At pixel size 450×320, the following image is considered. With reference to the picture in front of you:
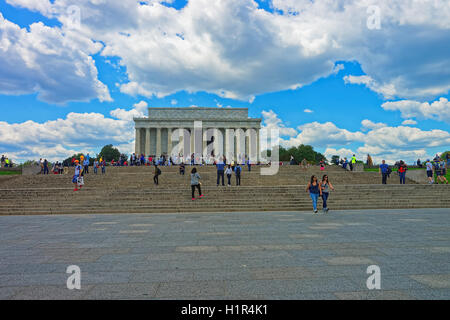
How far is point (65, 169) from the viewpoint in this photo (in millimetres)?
33750

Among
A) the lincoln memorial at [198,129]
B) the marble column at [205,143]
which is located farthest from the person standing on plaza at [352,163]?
the marble column at [205,143]

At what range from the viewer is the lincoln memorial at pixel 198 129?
74000 millimetres

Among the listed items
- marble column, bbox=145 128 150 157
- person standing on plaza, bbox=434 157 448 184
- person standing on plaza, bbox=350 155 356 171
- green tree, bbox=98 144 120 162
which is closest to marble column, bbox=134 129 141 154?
→ marble column, bbox=145 128 150 157

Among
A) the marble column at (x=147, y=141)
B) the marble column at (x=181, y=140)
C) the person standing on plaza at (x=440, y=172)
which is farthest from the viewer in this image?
the marble column at (x=181, y=140)

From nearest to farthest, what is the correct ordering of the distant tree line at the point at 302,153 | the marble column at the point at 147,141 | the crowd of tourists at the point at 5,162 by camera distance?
the crowd of tourists at the point at 5,162 → the marble column at the point at 147,141 → the distant tree line at the point at 302,153

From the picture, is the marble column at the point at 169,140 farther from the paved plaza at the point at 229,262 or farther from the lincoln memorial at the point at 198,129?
the paved plaza at the point at 229,262

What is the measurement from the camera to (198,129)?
74.4 m

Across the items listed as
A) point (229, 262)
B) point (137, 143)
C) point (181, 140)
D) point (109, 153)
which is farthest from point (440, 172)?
point (109, 153)

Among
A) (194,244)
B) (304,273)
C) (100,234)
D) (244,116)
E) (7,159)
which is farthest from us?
(244,116)

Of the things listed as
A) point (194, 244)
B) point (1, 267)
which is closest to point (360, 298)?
point (194, 244)

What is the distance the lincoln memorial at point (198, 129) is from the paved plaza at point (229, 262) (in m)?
63.9

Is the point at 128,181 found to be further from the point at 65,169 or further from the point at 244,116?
the point at 244,116
